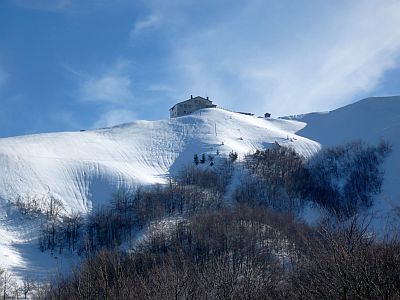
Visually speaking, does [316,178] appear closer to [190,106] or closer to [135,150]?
[135,150]

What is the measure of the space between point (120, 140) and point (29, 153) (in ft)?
76.0

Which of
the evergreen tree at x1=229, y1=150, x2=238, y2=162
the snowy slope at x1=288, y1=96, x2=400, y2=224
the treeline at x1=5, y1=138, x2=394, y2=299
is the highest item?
the snowy slope at x1=288, y1=96, x2=400, y2=224

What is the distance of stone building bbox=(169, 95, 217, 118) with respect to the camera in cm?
15388

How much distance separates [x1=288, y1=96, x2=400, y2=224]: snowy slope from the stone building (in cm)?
2689

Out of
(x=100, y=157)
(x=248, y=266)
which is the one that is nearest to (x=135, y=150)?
(x=100, y=157)

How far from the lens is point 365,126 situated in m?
124

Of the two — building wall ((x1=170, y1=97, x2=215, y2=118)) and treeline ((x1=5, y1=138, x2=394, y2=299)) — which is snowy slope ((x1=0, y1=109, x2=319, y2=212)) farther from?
building wall ((x1=170, y1=97, x2=215, y2=118))

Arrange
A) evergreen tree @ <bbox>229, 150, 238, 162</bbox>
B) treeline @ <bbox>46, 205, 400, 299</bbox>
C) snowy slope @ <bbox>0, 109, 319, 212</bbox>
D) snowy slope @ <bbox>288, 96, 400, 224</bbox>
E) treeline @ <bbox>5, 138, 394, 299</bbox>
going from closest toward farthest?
treeline @ <bbox>46, 205, 400, 299</bbox> → treeline @ <bbox>5, 138, 394, 299</bbox> → snowy slope @ <bbox>0, 109, 319, 212</bbox> → snowy slope @ <bbox>288, 96, 400, 224</bbox> → evergreen tree @ <bbox>229, 150, 238, 162</bbox>

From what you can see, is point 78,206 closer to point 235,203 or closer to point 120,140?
point 235,203

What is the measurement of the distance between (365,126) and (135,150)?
54.5 metres

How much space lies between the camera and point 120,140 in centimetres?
11762

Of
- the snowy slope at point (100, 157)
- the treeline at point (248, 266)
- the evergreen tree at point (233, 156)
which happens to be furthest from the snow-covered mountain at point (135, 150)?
the treeline at point (248, 266)

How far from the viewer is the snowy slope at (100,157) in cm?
7606

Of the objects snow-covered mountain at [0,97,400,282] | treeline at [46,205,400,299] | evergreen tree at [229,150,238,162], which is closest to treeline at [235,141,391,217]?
evergreen tree at [229,150,238,162]
